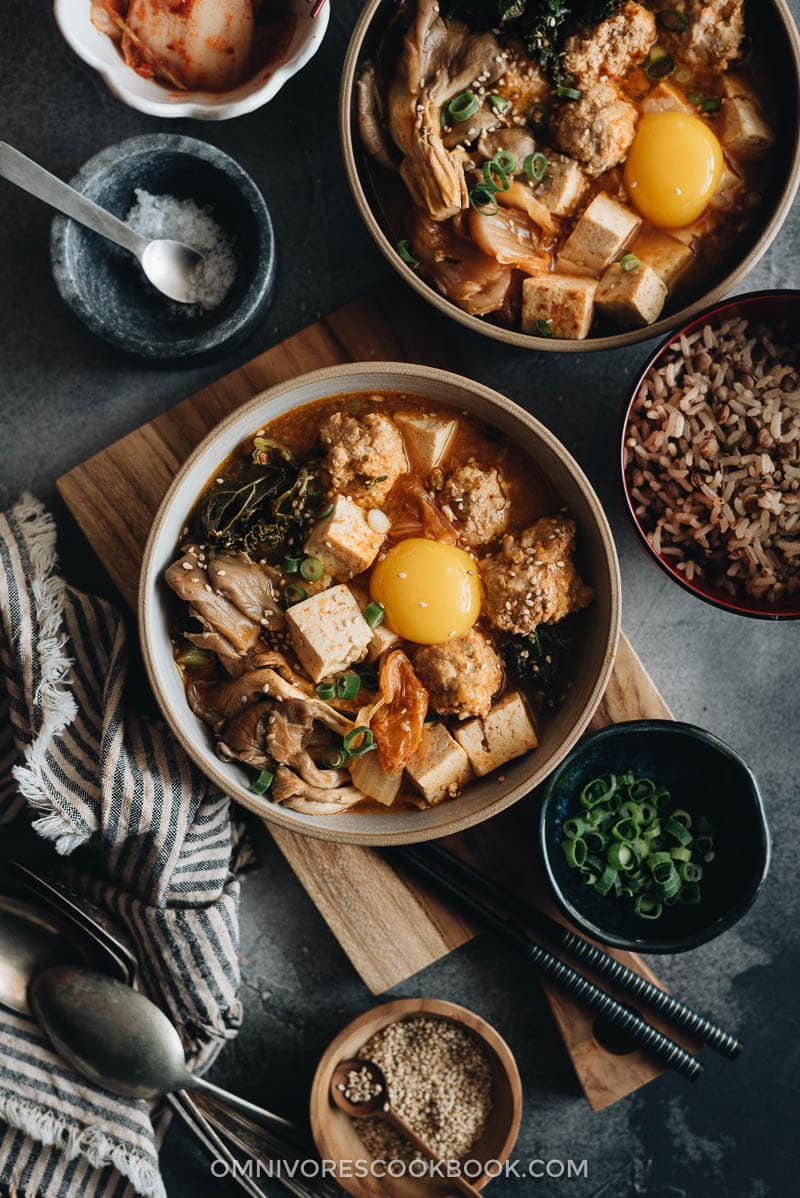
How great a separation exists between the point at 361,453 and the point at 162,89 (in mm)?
1407

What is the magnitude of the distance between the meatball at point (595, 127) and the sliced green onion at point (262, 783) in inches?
88.5

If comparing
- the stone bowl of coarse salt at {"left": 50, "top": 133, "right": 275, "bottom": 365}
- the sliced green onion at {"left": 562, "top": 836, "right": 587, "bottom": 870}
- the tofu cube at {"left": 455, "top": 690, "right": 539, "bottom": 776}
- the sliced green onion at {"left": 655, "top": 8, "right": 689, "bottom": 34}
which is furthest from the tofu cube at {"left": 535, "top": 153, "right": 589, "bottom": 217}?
the sliced green onion at {"left": 562, "top": 836, "right": 587, "bottom": 870}

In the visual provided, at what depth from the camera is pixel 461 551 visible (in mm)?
3072

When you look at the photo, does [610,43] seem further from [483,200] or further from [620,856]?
[620,856]

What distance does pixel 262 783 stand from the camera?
2.94 meters

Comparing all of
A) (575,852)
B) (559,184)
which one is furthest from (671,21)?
(575,852)

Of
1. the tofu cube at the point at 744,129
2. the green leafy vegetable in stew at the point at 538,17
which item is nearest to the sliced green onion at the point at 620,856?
the tofu cube at the point at 744,129

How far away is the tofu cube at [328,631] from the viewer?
2.89 m

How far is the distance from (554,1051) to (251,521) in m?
2.41

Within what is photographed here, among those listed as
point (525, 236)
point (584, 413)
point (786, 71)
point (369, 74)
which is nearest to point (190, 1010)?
point (584, 413)

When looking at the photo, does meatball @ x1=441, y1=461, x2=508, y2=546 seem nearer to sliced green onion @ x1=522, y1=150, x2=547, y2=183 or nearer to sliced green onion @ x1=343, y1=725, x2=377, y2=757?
sliced green onion @ x1=343, y1=725, x2=377, y2=757

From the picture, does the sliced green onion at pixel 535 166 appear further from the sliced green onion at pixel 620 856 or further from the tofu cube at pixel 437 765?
the sliced green onion at pixel 620 856

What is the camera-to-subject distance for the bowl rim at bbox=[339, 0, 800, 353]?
109 inches

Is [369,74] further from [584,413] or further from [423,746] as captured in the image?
Answer: [423,746]
